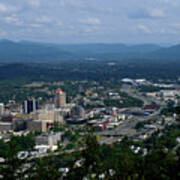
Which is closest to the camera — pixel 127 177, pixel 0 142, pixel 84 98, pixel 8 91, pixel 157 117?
pixel 127 177

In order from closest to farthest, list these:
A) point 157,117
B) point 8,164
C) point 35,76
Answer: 1. point 8,164
2. point 157,117
3. point 35,76

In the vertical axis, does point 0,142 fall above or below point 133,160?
below

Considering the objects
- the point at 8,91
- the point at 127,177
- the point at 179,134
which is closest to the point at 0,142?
the point at 179,134

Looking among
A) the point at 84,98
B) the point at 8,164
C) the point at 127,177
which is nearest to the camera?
the point at 127,177

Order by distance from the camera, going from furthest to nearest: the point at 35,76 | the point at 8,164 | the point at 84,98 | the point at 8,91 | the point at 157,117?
the point at 35,76, the point at 8,91, the point at 84,98, the point at 157,117, the point at 8,164

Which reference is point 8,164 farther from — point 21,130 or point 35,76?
point 35,76

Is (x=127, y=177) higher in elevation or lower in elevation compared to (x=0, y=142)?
higher

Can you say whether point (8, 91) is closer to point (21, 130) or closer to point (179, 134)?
point (21, 130)

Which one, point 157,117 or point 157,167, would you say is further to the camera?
point 157,117

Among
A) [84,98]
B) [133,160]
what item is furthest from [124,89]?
[133,160]
